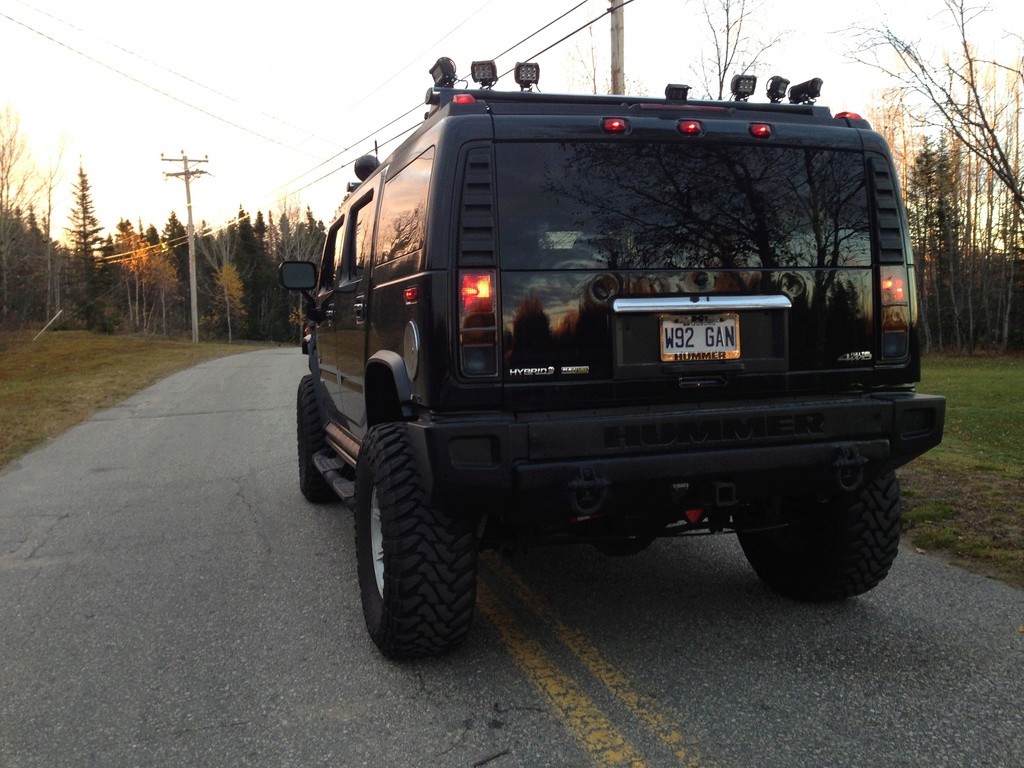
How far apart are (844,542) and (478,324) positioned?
2063 millimetres

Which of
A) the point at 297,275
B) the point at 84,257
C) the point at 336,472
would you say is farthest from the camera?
the point at 84,257

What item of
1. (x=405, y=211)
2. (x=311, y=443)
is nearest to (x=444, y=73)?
Result: (x=405, y=211)

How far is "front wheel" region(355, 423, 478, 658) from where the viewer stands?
138 inches

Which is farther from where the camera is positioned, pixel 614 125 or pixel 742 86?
pixel 742 86

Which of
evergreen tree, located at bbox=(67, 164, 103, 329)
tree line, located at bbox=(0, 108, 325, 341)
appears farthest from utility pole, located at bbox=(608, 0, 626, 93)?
evergreen tree, located at bbox=(67, 164, 103, 329)

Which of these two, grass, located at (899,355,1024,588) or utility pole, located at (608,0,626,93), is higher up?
utility pole, located at (608,0,626,93)

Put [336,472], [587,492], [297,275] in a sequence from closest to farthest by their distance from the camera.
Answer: [587,492]
[336,472]
[297,275]

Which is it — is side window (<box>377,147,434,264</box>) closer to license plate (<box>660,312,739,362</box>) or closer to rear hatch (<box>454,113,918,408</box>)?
rear hatch (<box>454,113,918,408</box>)

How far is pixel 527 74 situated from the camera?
402 cm

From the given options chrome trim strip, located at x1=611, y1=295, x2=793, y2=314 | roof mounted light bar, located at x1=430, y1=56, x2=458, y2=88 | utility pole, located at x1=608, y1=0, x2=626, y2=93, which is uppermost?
utility pole, located at x1=608, y1=0, x2=626, y2=93

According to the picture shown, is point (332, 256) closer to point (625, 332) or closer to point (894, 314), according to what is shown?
point (625, 332)

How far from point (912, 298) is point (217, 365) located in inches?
974

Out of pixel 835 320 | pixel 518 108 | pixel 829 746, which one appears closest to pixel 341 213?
pixel 518 108

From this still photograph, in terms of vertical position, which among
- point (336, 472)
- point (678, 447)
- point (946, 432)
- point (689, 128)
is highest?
point (689, 128)
